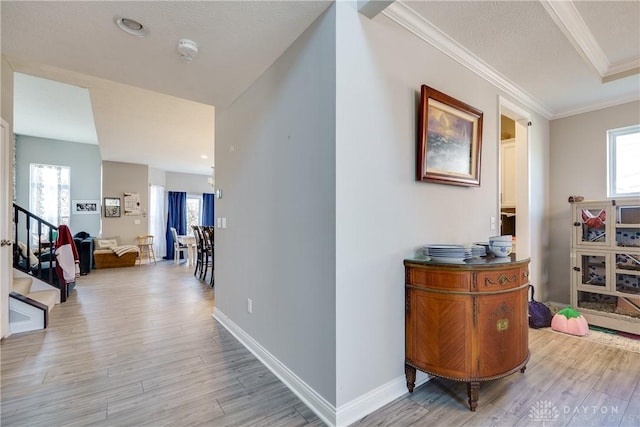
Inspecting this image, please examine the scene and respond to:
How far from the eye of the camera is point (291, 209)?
201 centimetres

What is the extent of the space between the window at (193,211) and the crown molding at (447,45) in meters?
9.08

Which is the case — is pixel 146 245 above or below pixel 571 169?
below

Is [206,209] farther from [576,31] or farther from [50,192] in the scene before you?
[576,31]

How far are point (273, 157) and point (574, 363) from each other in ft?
9.60

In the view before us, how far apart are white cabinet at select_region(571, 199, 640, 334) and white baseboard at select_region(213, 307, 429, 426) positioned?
8.37 ft

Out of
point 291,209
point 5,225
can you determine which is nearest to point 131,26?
point 291,209

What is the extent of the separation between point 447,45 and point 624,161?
2888 mm

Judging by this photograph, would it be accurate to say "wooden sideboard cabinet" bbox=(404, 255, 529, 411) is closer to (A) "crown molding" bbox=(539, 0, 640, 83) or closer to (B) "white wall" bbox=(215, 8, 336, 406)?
(B) "white wall" bbox=(215, 8, 336, 406)

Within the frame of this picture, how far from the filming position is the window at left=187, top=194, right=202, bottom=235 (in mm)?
9719

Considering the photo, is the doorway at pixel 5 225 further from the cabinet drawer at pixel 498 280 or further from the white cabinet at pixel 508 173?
the white cabinet at pixel 508 173

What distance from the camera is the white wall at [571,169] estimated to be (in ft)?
11.5

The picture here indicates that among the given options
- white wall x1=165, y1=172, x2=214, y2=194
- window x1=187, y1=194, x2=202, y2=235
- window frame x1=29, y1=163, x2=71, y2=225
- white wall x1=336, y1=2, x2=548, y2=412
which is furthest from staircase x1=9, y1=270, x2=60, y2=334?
window x1=187, y1=194, x2=202, y2=235

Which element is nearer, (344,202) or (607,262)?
(344,202)

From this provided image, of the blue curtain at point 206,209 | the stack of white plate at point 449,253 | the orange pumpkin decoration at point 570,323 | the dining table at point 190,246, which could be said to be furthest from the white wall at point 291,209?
the blue curtain at point 206,209
